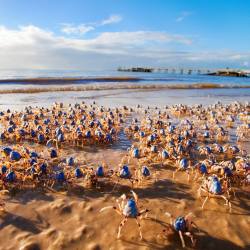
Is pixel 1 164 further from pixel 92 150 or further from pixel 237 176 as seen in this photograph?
pixel 237 176

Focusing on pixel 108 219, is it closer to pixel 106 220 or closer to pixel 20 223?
pixel 106 220

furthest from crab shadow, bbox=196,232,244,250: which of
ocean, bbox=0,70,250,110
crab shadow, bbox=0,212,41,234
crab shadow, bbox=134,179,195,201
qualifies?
ocean, bbox=0,70,250,110

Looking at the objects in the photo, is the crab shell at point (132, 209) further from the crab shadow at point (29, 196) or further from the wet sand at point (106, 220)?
the crab shadow at point (29, 196)

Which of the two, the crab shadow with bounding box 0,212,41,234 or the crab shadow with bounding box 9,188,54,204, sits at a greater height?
the crab shadow with bounding box 9,188,54,204

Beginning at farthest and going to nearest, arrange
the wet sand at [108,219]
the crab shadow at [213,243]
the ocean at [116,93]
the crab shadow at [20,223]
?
the ocean at [116,93] < the crab shadow at [20,223] < the wet sand at [108,219] < the crab shadow at [213,243]

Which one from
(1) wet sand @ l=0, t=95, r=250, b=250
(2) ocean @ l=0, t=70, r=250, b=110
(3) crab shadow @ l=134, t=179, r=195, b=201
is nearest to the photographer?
(1) wet sand @ l=0, t=95, r=250, b=250

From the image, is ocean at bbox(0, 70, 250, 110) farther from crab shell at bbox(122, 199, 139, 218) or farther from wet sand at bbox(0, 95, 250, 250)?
crab shell at bbox(122, 199, 139, 218)

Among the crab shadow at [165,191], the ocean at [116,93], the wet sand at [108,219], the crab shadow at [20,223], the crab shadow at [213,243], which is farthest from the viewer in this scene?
the ocean at [116,93]

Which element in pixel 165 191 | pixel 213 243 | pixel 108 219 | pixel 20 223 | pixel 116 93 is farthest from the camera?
pixel 116 93

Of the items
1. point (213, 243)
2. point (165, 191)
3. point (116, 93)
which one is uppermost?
point (116, 93)

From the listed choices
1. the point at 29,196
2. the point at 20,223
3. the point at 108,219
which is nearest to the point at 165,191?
the point at 108,219

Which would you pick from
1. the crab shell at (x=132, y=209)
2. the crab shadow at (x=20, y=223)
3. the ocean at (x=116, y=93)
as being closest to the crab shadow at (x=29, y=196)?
the crab shadow at (x=20, y=223)

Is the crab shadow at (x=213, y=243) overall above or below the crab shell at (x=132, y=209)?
below

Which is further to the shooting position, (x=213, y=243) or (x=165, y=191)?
(x=165, y=191)
